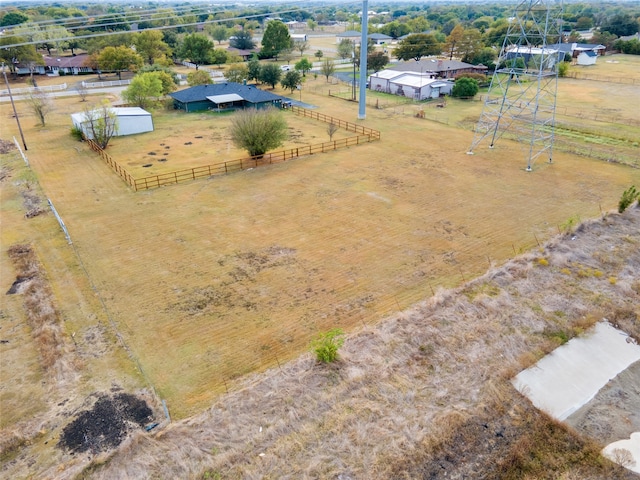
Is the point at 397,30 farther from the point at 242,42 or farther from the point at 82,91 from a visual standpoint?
the point at 82,91

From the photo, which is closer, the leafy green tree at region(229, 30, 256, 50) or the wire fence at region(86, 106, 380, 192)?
the wire fence at region(86, 106, 380, 192)

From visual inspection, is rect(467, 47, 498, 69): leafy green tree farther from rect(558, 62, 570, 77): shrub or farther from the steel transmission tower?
the steel transmission tower

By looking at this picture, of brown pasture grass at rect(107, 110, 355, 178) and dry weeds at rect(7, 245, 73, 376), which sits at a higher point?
brown pasture grass at rect(107, 110, 355, 178)

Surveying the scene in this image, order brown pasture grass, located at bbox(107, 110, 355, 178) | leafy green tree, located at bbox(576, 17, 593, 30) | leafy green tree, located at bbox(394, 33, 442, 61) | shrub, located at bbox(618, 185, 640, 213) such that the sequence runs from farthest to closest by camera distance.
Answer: leafy green tree, located at bbox(576, 17, 593, 30), leafy green tree, located at bbox(394, 33, 442, 61), brown pasture grass, located at bbox(107, 110, 355, 178), shrub, located at bbox(618, 185, 640, 213)

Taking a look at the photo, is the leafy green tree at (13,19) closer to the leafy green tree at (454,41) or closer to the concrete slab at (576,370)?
the leafy green tree at (454,41)

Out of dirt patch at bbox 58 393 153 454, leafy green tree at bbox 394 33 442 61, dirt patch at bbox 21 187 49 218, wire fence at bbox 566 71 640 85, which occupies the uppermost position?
leafy green tree at bbox 394 33 442 61

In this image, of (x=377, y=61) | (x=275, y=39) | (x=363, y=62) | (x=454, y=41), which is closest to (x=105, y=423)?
(x=363, y=62)

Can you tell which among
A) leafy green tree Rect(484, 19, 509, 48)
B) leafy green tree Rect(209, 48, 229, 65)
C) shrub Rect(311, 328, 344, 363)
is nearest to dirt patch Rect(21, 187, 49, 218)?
shrub Rect(311, 328, 344, 363)

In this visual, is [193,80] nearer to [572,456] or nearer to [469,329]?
[469,329]
